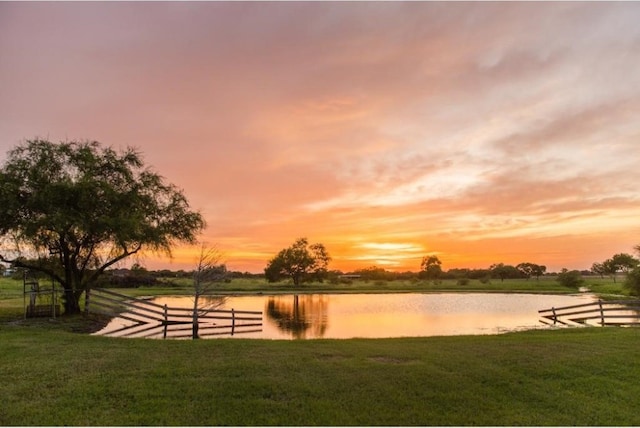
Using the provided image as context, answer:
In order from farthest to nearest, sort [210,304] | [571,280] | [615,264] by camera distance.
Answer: [615,264]
[571,280]
[210,304]

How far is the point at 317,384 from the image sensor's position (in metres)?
8.73

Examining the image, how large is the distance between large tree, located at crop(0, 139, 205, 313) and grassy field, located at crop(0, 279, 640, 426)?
9.07 meters

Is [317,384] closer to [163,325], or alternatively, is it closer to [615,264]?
[163,325]

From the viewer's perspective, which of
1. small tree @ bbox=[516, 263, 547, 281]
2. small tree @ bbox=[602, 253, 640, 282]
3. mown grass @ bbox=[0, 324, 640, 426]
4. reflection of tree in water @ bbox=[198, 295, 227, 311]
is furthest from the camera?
small tree @ bbox=[516, 263, 547, 281]

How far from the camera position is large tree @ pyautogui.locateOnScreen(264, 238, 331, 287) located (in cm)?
8519

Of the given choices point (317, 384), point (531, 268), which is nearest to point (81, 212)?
point (317, 384)

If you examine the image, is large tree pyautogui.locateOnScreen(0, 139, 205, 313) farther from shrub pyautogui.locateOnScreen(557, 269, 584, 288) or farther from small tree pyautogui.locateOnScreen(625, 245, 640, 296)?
shrub pyautogui.locateOnScreen(557, 269, 584, 288)

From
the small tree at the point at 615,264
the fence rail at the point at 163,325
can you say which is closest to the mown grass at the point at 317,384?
the fence rail at the point at 163,325

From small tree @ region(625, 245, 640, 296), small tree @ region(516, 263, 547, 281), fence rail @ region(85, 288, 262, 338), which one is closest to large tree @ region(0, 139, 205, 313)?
fence rail @ region(85, 288, 262, 338)

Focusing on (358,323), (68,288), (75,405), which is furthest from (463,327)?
(68,288)

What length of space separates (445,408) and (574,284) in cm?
7627

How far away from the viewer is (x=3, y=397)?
7992 millimetres

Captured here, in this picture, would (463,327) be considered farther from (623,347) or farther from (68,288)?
(68,288)

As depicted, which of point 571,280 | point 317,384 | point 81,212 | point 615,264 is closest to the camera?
point 317,384
